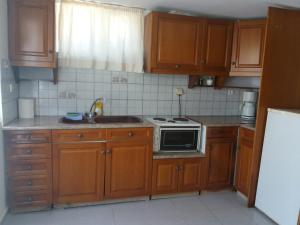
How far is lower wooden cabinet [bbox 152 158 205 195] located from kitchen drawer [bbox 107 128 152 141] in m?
0.33

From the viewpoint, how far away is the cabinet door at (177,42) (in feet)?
9.22

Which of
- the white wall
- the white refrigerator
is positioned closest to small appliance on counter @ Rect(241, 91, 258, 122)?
the white refrigerator

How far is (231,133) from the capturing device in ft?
9.87

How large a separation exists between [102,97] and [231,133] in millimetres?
1659

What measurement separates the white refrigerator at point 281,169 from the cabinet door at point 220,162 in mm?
470

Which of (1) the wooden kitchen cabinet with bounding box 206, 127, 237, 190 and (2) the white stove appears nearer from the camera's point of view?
(2) the white stove

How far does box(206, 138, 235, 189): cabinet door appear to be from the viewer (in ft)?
9.70

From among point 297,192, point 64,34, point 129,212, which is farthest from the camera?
point 64,34

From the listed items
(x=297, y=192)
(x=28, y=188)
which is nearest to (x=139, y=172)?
(x=28, y=188)

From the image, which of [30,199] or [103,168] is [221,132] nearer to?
[103,168]

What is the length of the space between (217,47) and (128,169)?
1.83m

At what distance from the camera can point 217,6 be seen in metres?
2.68

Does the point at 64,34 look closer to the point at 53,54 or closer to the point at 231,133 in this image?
the point at 53,54

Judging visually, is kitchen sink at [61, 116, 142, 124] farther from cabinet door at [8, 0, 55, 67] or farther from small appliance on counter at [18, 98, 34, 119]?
cabinet door at [8, 0, 55, 67]
